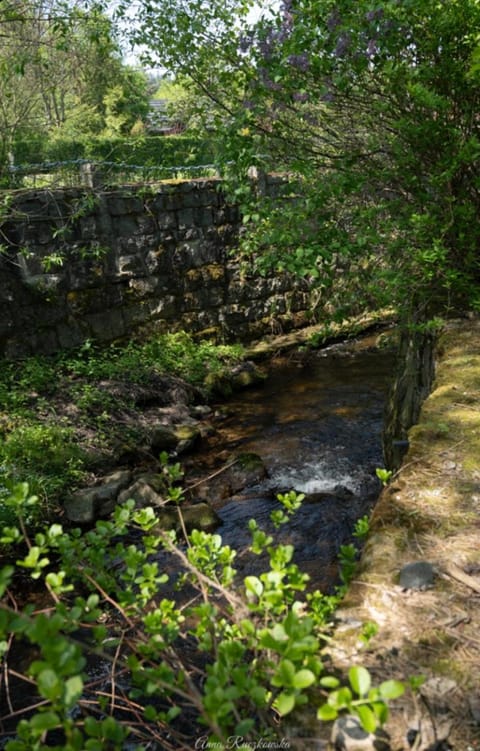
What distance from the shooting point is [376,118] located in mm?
5359

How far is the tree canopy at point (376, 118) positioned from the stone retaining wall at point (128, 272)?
266 cm

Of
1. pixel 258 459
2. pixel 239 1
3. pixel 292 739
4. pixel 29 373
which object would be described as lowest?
pixel 258 459

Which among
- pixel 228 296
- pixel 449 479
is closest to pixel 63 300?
pixel 228 296

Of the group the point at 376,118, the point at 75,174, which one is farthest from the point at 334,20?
the point at 75,174

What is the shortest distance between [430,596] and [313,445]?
4.58 m

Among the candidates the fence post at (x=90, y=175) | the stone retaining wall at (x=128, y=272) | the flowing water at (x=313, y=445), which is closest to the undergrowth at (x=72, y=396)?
the stone retaining wall at (x=128, y=272)

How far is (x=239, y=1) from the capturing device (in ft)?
17.6

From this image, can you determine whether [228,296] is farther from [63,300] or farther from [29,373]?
[29,373]

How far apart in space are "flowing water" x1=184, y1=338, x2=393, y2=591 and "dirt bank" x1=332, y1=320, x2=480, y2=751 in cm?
169

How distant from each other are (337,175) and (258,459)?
2.94m

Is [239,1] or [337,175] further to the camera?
[239,1]

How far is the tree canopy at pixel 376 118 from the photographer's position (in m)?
4.00

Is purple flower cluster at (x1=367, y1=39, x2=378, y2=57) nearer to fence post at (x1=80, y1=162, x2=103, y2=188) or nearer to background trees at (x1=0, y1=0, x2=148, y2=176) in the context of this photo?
background trees at (x1=0, y1=0, x2=148, y2=176)

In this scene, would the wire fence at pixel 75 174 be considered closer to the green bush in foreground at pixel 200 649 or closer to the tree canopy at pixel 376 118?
the tree canopy at pixel 376 118
